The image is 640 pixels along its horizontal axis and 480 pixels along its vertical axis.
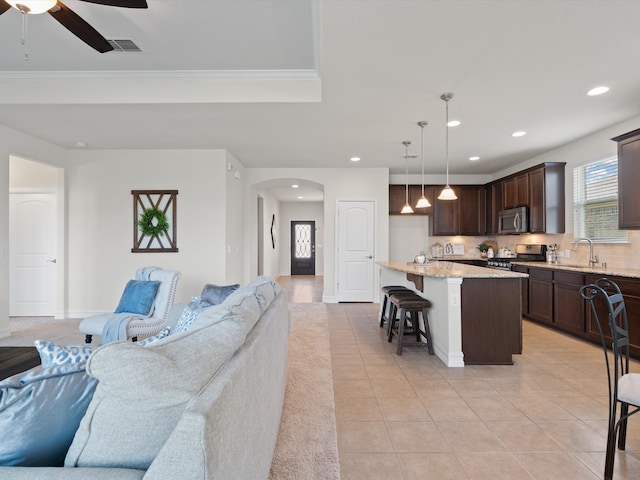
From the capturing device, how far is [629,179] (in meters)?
3.62

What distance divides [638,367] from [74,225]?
293 inches

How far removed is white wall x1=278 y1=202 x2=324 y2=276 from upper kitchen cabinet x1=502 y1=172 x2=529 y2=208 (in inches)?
263

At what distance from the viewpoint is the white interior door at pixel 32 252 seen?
5512 mm

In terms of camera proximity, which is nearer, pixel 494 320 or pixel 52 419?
pixel 52 419

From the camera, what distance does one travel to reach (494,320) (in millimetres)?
3322

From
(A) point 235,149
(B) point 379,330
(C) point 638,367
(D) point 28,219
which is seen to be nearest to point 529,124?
(C) point 638,367

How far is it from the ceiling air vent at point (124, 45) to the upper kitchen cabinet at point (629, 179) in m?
5.06

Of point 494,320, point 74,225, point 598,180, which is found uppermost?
point 598,180

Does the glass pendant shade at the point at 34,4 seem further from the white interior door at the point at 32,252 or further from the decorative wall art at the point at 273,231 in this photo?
the decorative wall art at the point at 273,231

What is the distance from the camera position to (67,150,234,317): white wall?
531 cm

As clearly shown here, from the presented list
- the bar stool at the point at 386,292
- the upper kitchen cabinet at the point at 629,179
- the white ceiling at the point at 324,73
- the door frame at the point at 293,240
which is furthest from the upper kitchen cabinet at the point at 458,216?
the door frame at the point at 293,240

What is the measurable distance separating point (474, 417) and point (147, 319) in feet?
10.1

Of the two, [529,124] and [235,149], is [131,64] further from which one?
[529,124]

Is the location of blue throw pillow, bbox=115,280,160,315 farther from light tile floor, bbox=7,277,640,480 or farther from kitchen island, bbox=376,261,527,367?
kitchen island, bbox=376,261,527,367
